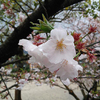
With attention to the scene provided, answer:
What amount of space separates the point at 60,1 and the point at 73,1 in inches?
7.3

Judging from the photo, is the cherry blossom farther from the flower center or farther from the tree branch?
the tree branch

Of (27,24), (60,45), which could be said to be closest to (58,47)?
(60,45)

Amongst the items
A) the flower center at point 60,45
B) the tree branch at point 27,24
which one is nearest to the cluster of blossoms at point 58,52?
the flower center at point 60,45

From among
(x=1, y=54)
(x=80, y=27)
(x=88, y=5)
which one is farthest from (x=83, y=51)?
(x=80, y=27)

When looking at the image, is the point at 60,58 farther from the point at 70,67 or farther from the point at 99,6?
the point at 99,6

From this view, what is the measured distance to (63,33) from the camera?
0.44m

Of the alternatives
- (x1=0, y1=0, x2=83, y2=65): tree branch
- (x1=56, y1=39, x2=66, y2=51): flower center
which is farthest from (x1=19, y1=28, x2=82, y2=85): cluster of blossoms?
(x1=0, y1=0, x2=83, y2=65): tree branch

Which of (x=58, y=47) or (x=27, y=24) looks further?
(x=27, y=24)

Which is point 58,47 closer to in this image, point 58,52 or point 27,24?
point 58,52

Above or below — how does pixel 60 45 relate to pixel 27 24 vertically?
below

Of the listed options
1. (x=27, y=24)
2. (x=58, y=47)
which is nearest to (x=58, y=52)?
(x=58, y=47)

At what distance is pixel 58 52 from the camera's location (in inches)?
18.1

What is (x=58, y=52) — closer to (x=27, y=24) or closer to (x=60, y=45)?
(x=60, y=45)

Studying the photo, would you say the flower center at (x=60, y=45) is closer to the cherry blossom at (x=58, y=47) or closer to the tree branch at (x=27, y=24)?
the cherry blossom at (x=58, y=47)
